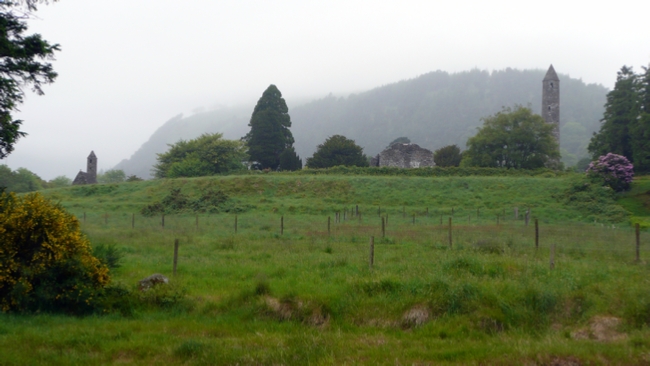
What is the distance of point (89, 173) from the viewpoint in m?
72.7

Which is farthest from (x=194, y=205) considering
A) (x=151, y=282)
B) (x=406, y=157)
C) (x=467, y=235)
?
(x=406, y=157)

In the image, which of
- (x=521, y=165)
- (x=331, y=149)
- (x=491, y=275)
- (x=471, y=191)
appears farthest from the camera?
(x=331, y=149)

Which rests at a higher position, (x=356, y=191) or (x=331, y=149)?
(x=331, y=149)

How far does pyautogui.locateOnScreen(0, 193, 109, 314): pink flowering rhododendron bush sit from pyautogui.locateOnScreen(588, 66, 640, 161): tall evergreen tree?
1964 inches

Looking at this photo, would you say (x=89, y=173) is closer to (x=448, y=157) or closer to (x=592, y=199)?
(x=448, y=157)

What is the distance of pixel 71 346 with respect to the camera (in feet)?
23.2

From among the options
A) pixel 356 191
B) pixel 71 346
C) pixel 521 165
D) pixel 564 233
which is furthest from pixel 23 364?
pixel 521 165

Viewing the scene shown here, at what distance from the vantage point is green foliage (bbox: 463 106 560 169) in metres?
56.2

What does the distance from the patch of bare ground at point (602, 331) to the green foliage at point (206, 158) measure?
52875mm

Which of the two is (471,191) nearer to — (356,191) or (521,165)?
(356,191)

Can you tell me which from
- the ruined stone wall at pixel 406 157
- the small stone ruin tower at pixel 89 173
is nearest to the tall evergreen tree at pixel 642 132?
the ruined stone wall at pixel 406 157

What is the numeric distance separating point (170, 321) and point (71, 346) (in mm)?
1684

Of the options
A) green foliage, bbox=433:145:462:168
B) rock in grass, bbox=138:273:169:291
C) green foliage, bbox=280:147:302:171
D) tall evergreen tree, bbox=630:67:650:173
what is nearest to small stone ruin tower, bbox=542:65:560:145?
green foliage, bbox=433:145:462:168

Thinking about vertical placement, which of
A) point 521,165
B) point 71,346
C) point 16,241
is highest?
point 521,165
